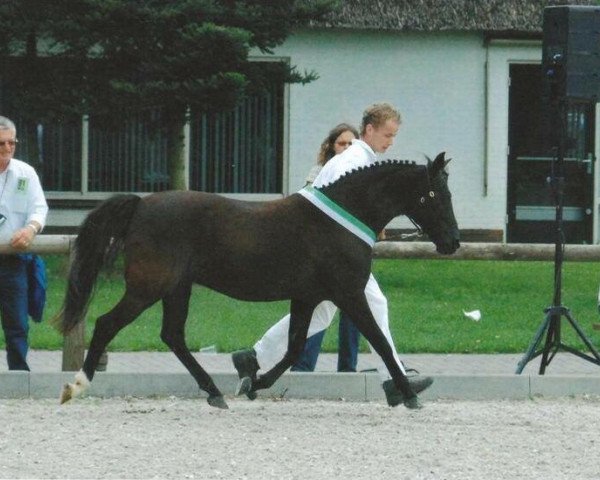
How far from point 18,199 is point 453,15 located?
13410 mm

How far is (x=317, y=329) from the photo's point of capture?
449 inches

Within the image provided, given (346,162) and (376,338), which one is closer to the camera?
(376,338)

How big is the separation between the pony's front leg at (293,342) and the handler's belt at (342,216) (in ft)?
2.10

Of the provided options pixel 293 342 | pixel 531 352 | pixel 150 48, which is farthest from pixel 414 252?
pixel 150 48

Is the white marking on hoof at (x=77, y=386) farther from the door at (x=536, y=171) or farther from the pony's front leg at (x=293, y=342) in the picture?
the door at (x=536, y=171)

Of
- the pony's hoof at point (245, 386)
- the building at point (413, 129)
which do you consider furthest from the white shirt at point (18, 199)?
the building at point (413, 129)

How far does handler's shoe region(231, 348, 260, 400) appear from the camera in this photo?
36.3ft

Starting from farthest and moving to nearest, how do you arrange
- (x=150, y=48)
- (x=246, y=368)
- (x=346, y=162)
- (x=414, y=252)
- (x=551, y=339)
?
(x=150, y=48), (x=551, y=339), (x=414, y=252), (x=246, y=368), (x=346, y=162)

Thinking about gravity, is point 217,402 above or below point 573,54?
below

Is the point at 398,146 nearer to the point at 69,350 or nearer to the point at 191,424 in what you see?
the point at 69,350

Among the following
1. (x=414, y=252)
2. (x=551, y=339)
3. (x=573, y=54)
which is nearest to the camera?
(x=414, y=252)

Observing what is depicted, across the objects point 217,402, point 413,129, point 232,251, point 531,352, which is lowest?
point 217,402

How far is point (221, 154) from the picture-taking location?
2450 centimetres

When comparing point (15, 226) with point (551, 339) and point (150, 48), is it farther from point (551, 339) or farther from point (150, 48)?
point (150, 48)
